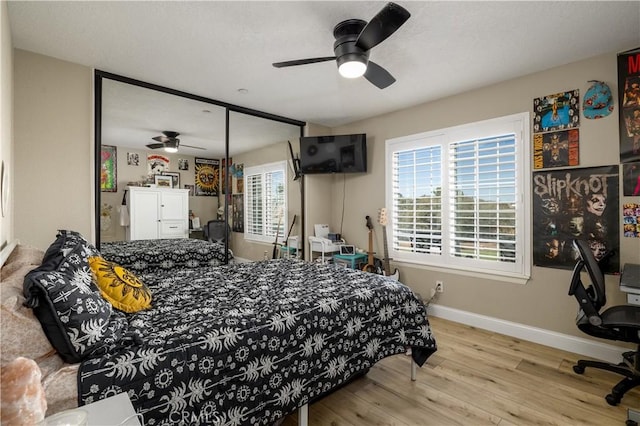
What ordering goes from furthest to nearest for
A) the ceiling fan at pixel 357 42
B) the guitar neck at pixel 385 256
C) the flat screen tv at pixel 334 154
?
the flat screen tv at pixel 334 154
the guitar neck at pixel 385 256
the ceiling fan at pixel 357 42

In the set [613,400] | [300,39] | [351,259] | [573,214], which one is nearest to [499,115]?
[573,214]

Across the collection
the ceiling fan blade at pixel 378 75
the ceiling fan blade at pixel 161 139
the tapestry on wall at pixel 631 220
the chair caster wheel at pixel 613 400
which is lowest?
the chair caster wheel at pixel 613 400

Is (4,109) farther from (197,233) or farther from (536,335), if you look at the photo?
(536,335)

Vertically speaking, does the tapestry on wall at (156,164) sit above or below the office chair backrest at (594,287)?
above

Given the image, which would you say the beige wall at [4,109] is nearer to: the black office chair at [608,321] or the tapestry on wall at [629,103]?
the black office chair at [608,321]

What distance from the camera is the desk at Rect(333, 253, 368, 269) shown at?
159 inches

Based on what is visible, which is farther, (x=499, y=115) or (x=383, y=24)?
(x=499, y=115)

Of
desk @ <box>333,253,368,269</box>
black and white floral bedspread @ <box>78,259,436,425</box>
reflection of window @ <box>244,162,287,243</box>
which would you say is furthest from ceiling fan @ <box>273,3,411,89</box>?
desk @ <box>333,253,368,269</box>

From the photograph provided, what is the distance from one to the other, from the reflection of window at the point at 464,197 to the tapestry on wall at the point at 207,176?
2.17 meters

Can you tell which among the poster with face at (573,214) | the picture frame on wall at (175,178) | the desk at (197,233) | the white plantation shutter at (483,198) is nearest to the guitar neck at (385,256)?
the white plantation shutter at (483,198)

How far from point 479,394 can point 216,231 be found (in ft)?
9.77

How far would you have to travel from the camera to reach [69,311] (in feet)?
3.67

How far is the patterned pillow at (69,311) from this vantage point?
3.55ft

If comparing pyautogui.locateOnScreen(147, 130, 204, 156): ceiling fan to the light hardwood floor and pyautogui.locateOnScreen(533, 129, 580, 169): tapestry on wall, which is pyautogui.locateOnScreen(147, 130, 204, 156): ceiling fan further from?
pyautogui.locateOnScreen(533, 129, 580, 169): tapestry on wall
